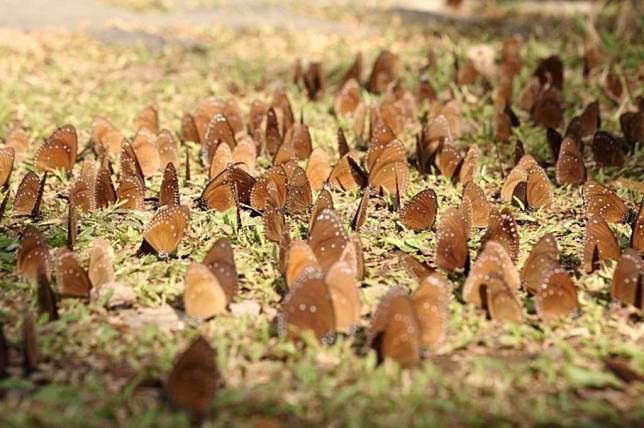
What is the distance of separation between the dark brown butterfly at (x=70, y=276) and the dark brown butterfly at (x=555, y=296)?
5.17 ft

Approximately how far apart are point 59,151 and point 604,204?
2619 millimetres

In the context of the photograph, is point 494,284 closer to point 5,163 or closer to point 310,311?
point 310,311

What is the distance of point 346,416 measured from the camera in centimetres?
251

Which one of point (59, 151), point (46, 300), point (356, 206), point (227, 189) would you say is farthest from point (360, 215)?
point (59, 151)

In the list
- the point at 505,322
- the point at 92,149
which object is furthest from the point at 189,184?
the point at 505,322

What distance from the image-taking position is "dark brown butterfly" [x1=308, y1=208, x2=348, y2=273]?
3.24 meters

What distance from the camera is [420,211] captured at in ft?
12.6

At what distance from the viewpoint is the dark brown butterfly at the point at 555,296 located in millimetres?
3035

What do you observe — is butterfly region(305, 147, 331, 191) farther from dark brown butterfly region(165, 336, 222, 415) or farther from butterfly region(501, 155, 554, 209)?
dark brown butterfly region(165, 336, 222, 415)

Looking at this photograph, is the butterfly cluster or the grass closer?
the grass

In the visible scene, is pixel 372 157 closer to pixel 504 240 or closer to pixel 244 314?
pixel 504 240

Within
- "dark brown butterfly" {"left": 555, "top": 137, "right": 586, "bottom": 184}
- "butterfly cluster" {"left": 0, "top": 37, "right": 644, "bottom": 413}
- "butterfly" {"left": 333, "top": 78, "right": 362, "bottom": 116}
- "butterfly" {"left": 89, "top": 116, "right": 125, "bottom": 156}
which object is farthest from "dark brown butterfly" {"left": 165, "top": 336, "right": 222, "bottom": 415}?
"butterfly" {"left": 333, "top": 78, "right": 362, "bottom": 116}

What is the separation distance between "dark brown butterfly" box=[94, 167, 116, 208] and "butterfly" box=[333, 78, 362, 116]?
1.99 m

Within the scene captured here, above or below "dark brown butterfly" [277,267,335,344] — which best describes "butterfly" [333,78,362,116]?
above
